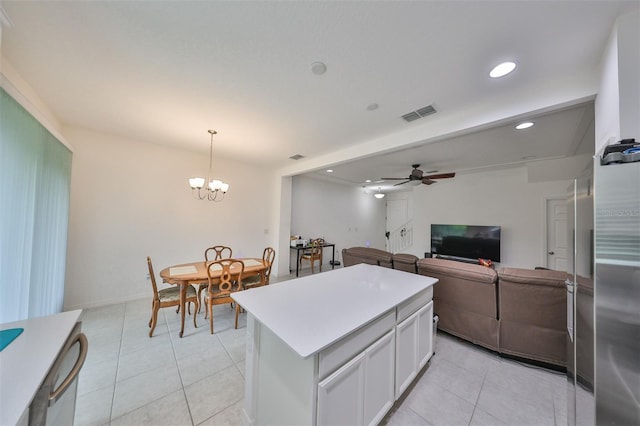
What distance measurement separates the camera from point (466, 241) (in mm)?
5367

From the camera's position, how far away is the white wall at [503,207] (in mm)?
4562

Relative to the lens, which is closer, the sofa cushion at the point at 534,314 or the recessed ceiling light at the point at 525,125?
the sofa cushion at the point at 534,314

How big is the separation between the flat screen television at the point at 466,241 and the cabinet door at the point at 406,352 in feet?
15.1

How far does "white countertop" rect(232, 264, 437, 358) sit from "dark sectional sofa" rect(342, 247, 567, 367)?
686mm

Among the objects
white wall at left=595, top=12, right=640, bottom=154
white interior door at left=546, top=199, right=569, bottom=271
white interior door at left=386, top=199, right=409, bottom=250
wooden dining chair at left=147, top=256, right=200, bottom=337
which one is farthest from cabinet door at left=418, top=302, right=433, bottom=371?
white interior door at left=386, top=199, right=409, bottom=250

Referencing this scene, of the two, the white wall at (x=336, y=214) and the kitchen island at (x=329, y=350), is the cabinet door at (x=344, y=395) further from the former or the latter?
the white wall at (x=336, y=214)

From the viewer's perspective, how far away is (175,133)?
3.21 meters

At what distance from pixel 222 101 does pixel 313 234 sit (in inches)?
172

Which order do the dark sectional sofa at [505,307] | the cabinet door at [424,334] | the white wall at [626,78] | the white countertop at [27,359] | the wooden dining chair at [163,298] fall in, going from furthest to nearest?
the wooden dining chair at [163,298], the dark sectional sofa at [505,307], the cabinet door at [424,334], the white wall at [626,78], the white countertop at [27,359]

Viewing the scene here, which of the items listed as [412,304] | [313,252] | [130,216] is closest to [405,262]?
[412,304]

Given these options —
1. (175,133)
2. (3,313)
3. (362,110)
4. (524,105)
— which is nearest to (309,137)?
(362,110)

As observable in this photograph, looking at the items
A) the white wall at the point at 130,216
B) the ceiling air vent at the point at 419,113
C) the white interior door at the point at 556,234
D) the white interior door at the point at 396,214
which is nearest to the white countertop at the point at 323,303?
the ceiling air vent at the point at 419,113

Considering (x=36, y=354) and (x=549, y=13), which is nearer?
(x=36, y=354)

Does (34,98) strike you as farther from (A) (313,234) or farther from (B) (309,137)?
(A) (313,234)
